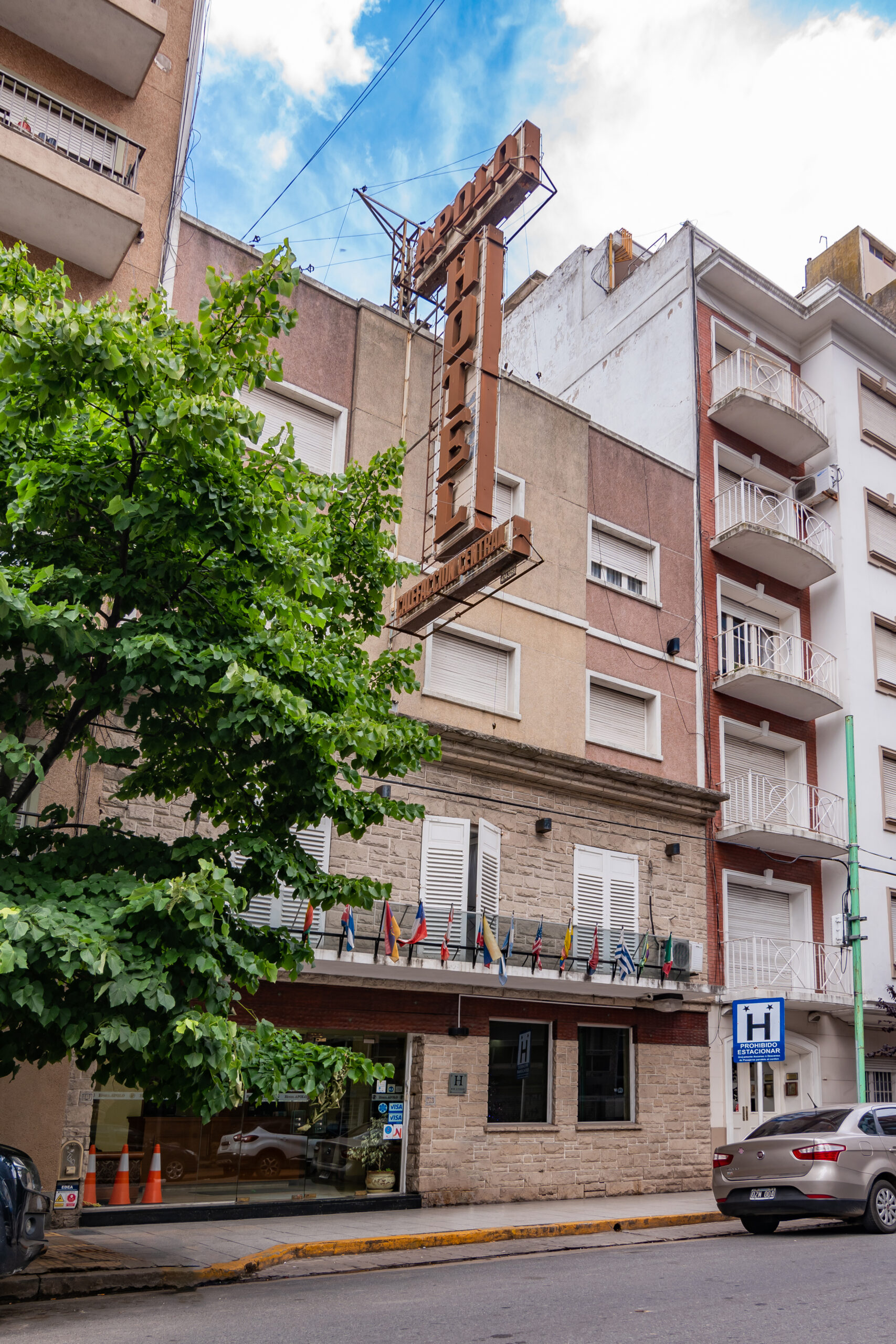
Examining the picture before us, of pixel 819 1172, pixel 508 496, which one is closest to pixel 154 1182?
pixel 819 1172

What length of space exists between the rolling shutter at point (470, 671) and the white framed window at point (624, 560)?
9.83 feet

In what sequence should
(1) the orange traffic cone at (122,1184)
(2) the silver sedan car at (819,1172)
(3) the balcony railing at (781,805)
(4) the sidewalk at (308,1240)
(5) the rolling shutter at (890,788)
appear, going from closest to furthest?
(4) the sidewalk at (308,1240)
(2) the silver sedan car at (819,1172)
(1) the orange traffic cone at (122,1184)
(3) the balcony railing at (781,805)
(5) the rolling shutter at (890,788)

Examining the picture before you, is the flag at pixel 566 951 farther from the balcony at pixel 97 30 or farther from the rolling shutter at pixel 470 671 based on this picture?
the balcony at pixel 97 30

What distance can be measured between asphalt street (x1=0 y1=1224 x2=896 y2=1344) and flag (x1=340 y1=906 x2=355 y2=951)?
4142 millimetres

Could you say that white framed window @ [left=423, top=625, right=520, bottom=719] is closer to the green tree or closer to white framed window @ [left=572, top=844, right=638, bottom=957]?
white framed window @ [left=572, top=844, right=638, bottom=957]

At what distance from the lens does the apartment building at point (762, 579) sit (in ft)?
67.5

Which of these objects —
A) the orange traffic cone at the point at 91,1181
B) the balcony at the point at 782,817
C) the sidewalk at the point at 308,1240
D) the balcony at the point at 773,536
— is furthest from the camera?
the balcony at the point at 773,536

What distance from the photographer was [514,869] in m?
17.0

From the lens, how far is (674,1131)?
1809 centimetres

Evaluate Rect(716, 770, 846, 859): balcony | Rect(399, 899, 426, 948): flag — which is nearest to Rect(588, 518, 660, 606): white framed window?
Rect(716, 770, 846, 859): balcony

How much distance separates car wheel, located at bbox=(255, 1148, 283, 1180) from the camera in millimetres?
13688

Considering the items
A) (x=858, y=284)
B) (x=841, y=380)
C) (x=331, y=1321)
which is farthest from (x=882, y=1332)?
(x=858, y=284)

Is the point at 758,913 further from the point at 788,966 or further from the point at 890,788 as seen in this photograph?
the point at 890,788

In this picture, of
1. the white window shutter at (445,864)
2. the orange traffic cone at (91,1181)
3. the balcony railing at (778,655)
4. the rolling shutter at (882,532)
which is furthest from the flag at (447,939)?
the rolling shutter at (882,532)
